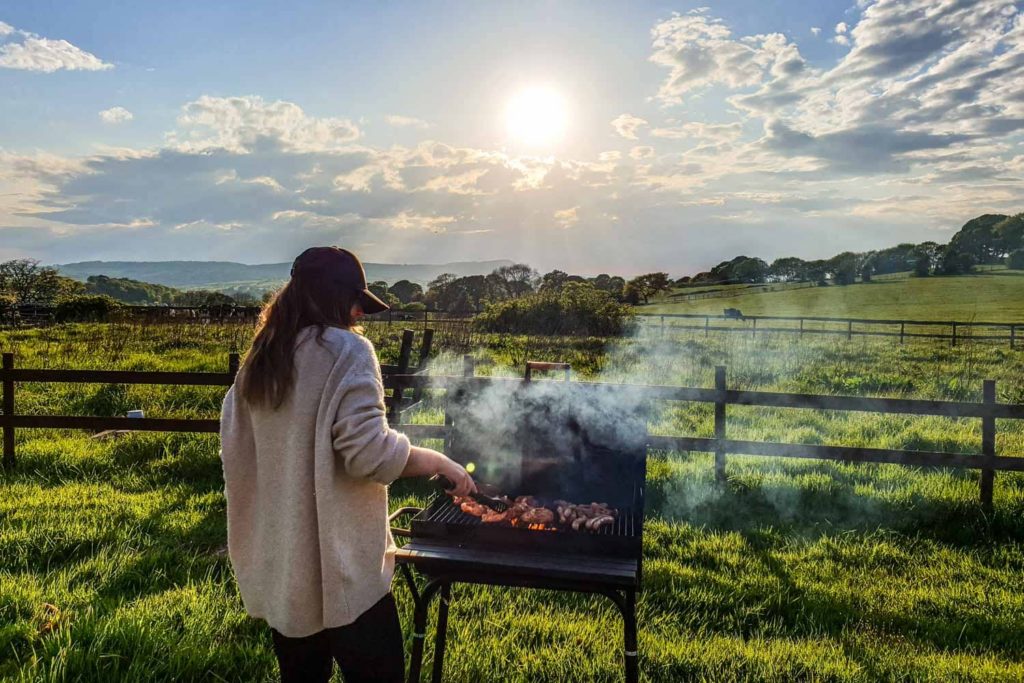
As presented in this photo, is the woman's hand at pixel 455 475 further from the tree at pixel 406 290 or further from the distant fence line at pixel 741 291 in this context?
the tree at pixel 406 290

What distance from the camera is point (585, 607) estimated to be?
4.52 m

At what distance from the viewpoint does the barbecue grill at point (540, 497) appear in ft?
9.14

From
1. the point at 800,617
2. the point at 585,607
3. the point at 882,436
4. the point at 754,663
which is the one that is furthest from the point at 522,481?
the point at 882,436

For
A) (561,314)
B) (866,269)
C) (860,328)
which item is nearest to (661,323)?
(860,328)

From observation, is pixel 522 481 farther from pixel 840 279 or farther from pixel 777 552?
pixel 840 279

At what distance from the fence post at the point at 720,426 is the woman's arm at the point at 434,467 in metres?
4.59

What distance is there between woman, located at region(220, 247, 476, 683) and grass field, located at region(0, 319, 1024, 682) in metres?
1.51

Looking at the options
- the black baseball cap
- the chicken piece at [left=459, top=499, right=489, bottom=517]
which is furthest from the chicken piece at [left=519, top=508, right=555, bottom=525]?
the black baseball cap

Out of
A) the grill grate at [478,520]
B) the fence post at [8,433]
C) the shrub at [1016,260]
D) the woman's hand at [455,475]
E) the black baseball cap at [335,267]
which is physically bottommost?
the fence post at [8,433]

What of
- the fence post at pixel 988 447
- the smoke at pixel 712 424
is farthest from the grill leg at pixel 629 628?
the fence post at pixel 988 447

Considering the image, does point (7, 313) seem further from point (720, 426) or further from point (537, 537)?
point (537, 537)

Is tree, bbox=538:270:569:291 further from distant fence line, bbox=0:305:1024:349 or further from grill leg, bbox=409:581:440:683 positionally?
grill leg, bbox=409:581:440:683

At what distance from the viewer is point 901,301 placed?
45.5 metres

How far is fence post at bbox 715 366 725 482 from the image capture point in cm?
664
